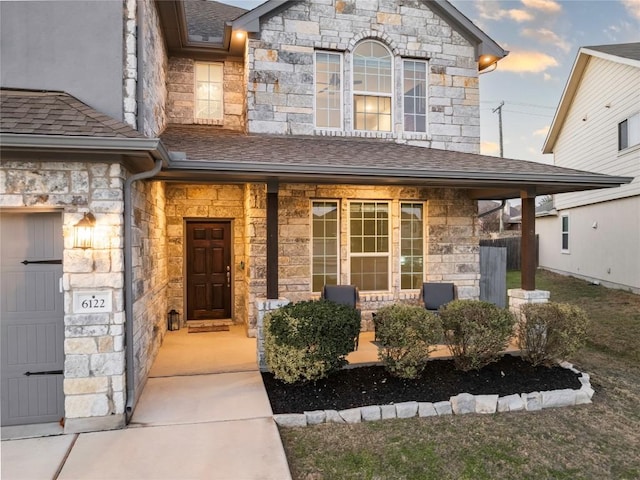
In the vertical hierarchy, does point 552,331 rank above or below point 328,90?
below

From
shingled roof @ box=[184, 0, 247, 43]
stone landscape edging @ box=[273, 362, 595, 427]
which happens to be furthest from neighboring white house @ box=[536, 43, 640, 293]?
shingled roof @ box=[184, 0, 247, 43]

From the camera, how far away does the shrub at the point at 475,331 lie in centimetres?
512

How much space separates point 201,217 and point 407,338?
5.09 meters

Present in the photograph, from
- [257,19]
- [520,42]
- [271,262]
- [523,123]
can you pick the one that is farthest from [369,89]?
[523,123]

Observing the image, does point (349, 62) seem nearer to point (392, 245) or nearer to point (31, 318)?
point (392, 245)

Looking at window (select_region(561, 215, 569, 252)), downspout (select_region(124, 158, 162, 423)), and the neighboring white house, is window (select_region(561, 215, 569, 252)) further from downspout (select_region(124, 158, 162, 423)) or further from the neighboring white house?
downspout (select_region(124, 158, 162, 423))

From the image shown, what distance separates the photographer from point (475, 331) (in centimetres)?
509

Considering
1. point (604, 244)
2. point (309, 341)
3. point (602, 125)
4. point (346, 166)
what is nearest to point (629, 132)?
point (602, 125)

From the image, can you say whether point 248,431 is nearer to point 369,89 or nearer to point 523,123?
point 369,89

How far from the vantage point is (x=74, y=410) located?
13.0 feet

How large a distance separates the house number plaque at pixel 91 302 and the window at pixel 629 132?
13422 millimetres

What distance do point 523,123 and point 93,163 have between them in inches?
1113

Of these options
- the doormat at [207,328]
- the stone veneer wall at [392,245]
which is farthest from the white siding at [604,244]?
the doormat at [207,328]

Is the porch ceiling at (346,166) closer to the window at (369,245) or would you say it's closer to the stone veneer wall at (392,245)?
the stone veneer wall at (392,245)
